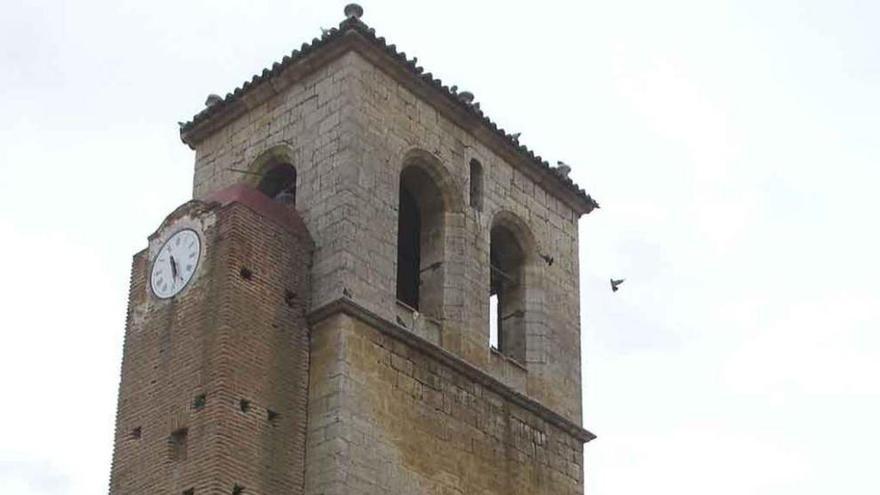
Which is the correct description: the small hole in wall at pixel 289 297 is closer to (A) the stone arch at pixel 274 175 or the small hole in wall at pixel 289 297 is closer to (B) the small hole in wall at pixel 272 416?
(B) the small hole in wall at pixel 272 416

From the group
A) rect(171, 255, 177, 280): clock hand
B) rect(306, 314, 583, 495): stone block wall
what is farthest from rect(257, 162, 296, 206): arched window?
rect(306, 314, 583, 495): stone block wall

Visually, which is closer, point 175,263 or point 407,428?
point 407,428

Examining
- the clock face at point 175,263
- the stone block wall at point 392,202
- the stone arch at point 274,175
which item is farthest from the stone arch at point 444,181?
the clock face at point 175,263

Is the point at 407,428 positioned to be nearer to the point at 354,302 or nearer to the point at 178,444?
the point at 354,302

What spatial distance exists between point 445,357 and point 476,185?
3.39 meters

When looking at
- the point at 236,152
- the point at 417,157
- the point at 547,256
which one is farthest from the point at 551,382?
the point at 236,152

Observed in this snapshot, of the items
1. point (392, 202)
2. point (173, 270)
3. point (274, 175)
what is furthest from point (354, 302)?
point (274, 175)

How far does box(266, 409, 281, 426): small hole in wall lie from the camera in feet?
71.9

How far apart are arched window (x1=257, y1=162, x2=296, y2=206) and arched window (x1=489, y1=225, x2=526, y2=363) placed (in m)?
3.17

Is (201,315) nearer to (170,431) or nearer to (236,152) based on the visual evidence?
(170,431)

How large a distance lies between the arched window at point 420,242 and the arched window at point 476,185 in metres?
0.73

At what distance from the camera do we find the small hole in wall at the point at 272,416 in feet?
71.9

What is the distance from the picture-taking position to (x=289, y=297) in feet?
75.4

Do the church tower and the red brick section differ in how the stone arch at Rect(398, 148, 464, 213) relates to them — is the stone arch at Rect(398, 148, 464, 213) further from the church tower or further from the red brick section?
the red brick section
